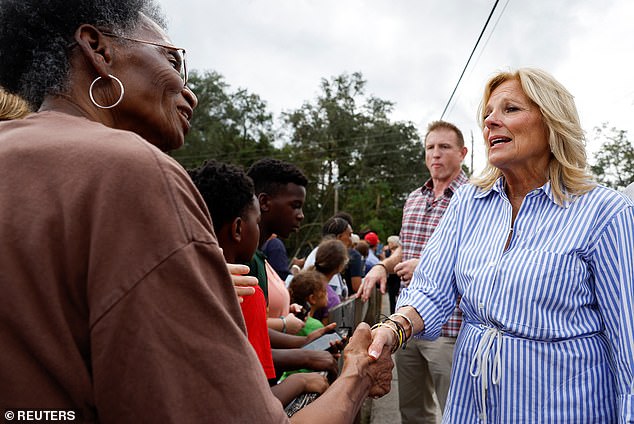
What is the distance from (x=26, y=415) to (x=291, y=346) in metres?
2.44

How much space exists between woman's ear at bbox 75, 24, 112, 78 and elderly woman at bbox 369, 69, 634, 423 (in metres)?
1.47

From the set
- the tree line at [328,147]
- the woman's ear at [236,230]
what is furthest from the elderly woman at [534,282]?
the tree line at [328,147]

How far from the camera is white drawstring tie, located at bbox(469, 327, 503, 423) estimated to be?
194 cm

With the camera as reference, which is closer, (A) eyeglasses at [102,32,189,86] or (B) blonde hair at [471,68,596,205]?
(A) eyeglasses at [102,32,189,86]

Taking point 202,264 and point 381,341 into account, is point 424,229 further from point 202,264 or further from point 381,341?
point 202,264

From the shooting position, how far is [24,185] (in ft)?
2.92

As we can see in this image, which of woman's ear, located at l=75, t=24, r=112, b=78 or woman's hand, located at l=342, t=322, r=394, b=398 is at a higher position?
woman's ear, located at l=75, t=24, r=112, b=78

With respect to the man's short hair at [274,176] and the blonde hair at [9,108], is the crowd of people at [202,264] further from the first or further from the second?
the man's short hair at [274,176]

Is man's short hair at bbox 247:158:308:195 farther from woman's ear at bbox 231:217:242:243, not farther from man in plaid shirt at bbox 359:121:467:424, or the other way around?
woman's ear at bbox 231:217:242:243

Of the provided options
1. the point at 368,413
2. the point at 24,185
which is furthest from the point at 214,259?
the point at 368,413

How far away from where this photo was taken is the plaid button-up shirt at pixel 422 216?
14.3 feet

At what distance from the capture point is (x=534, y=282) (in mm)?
1901

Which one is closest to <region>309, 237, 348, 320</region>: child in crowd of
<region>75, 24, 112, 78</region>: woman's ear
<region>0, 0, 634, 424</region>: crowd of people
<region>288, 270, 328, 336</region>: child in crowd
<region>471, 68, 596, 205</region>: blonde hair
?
<region>288, 270, 328, 336</region>: child in crowd

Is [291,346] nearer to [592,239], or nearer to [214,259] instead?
[592,239]
